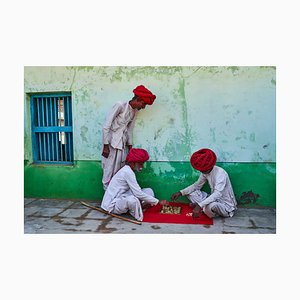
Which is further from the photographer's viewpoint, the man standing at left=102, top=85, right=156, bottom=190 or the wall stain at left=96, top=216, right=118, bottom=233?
the man standing at left=102, top=85, right=156, bottom=190

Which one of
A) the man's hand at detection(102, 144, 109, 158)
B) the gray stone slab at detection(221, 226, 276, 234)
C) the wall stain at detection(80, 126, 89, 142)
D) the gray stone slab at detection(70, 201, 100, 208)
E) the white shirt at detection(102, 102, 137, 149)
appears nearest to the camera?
the gray stone slab at detection(221, 226, 276, 234)

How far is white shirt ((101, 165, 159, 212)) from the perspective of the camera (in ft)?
14.4

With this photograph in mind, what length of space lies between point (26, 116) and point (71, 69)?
1.21 metres

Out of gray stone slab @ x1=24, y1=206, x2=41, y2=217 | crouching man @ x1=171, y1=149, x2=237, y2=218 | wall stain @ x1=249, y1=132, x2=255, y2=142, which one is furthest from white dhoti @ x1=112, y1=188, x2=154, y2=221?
wall stain @ x1=249, y1=132, x2=255, y2=142

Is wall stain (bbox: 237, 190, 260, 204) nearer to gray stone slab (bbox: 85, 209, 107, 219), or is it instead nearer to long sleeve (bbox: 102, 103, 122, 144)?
gray stone slab (bbox: 85, 209, 107, 219)

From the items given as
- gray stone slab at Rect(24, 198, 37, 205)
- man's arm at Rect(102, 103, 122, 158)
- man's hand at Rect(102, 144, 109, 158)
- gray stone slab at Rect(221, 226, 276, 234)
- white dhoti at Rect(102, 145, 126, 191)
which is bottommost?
gray stone slab at Rect(221, 226, 276, 234)

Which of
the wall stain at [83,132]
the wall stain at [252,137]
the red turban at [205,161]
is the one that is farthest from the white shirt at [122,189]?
the wall stain at [252,137]

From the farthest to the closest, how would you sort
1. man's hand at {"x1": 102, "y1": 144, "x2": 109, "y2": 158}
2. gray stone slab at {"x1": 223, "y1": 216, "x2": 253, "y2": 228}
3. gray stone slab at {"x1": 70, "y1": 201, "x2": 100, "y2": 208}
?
gray stone slab at {"x1": 70, "y1": 201, "x2": 100, "y2": 208} → man's hand at {"x1": 102, "y1": 144, "x2": 109, "y2": 158} → gray stone slab at {"x1": 223, "y1": 216, "x2": 253, "y2": 228}

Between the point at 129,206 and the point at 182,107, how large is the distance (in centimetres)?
185

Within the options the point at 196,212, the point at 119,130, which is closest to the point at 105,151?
the point at 119,130

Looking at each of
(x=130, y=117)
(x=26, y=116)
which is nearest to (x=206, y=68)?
(x=130, y=117)

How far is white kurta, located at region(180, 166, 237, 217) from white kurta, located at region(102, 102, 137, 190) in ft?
3.98

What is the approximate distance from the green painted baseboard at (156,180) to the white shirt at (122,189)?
597 mm

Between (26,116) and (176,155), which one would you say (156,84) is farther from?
(26,116)
